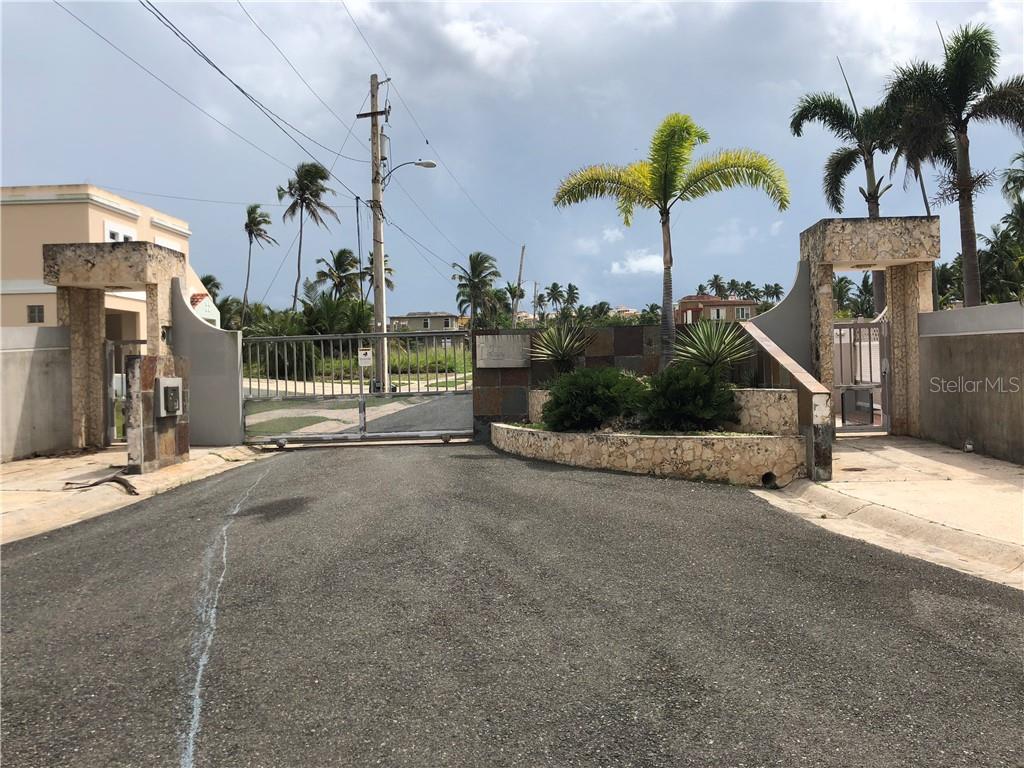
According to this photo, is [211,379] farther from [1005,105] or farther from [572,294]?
[572,294]

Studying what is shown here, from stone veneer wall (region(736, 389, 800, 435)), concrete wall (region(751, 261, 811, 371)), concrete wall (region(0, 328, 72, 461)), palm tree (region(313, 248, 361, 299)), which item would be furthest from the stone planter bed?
palm tree (region(313, 248, 361, 299))

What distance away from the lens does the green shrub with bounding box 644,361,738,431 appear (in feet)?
34.0

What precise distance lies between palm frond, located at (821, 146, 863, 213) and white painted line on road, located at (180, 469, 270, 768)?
28.1 m

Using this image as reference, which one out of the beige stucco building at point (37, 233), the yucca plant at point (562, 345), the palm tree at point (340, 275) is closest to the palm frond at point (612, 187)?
the yucca plant at point (562, 345)

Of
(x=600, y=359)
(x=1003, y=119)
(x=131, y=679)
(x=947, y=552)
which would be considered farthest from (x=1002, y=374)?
(x=1003, y=119)

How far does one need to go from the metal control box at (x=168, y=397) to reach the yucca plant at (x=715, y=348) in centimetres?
871

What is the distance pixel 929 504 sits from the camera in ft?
25.0

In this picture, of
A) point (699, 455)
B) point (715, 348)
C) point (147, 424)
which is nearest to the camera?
point (699, 455)

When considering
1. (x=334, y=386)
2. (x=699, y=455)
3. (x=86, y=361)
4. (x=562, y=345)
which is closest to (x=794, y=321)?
(x=562, y=345)

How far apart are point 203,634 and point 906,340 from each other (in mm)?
13214

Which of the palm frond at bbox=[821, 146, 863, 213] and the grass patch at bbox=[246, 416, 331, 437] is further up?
the palm frond at bbox=[821, 146, 863, 213]

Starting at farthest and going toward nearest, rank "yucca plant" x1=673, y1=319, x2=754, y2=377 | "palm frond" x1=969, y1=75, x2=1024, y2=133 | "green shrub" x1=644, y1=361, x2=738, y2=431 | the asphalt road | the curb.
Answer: "palm frond" x1=969, y1=75, x2=1024, y2=133 < "yucca plant" x1=673, y1=319, x2=754, y2=377 < "green shrub" x1=644, y1=361, x2=738, y2=431 < the curb < the asphalt road

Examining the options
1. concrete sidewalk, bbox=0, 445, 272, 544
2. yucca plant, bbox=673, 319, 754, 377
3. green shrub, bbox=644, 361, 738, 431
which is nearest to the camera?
concrete sidewalk, bbox=0, 445, 272, 544

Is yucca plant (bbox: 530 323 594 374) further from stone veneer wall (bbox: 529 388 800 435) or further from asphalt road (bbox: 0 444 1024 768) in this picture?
asphalt road (bbox: 0 444 1024 768)
